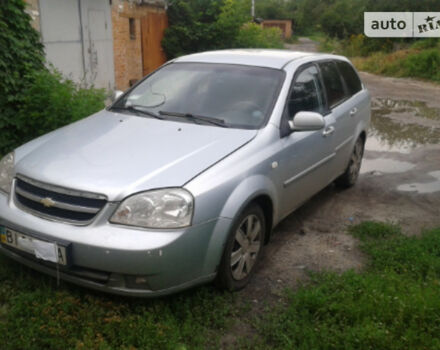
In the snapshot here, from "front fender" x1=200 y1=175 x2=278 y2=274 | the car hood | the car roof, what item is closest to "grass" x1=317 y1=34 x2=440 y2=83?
the car roof

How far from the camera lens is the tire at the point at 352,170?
19.7 ft

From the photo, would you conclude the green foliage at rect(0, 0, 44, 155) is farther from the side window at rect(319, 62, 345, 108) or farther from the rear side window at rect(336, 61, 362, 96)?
the rear side window at rect(336, 61, 362, 96)

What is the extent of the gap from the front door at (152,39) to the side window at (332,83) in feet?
26.9

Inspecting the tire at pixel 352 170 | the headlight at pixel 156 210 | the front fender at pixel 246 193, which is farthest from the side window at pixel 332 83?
the headlight at pixel 156 210

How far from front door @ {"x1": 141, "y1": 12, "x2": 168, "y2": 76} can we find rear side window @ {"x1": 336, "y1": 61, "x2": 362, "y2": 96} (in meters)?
7.77

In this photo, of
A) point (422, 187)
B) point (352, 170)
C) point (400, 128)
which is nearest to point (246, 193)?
point (352, 170)

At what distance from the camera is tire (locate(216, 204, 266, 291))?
334 centimetres

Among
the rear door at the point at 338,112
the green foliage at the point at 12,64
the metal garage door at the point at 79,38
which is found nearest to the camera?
the rear door at the point at 338,112

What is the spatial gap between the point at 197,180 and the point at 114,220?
1.85 feet

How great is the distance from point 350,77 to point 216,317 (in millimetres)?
3828

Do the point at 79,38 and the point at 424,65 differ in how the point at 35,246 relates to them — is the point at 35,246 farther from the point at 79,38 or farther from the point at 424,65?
the point at 424,65

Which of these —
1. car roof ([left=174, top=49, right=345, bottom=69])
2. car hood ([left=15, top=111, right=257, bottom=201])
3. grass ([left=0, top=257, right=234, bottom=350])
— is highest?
car roof ([left=174, top=49, right=345, bottom=69])

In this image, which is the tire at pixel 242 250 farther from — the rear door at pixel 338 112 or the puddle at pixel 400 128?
the puddle at pixel 400 128

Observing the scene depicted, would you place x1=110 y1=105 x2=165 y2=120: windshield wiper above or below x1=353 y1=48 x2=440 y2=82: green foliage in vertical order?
above
